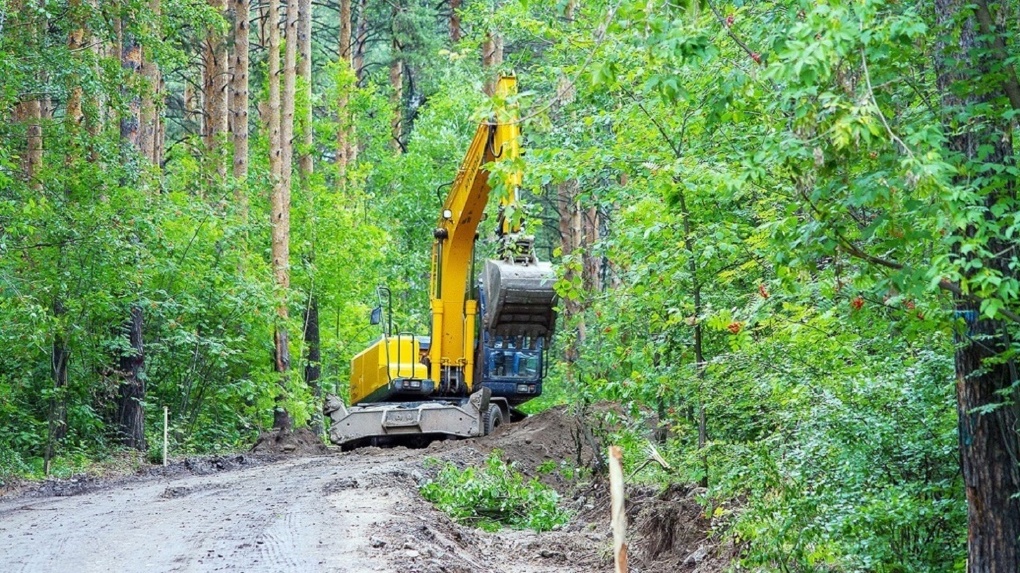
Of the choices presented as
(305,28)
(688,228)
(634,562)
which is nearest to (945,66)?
(688,228)

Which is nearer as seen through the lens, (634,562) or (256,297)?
(634,562)

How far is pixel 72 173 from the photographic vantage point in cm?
1933

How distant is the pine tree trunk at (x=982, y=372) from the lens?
6156 mm

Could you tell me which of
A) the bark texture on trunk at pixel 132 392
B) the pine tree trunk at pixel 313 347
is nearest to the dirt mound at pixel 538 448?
the bark texture on trunk at pixel 132 392

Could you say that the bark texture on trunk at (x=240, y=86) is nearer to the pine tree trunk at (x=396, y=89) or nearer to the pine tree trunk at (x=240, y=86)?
the pine tree trunk at (x=240, y=86)

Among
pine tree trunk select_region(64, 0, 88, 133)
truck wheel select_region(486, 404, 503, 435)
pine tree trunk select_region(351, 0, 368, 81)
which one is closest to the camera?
pine tree trunk select_region(64, 0, 88, 133)

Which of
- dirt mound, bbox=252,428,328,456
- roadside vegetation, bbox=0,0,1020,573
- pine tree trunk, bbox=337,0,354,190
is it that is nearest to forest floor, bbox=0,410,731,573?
roadside vegetation, bbox=0,0,1020,573

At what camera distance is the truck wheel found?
20.3 metres

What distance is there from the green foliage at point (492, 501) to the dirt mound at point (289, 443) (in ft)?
28.3

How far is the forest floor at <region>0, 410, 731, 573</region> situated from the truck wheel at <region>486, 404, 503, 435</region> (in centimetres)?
339

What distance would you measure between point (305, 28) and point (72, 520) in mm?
20986

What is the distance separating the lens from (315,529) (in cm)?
1039

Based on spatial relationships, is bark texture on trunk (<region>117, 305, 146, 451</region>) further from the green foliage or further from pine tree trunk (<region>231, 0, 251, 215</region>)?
the green foliage

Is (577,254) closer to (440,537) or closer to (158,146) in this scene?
(440,537)
